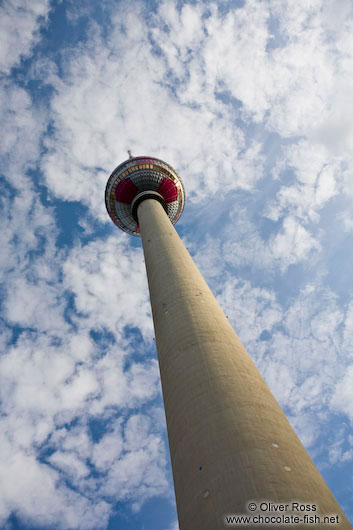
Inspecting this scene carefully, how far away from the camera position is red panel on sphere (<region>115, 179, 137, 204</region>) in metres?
39.8

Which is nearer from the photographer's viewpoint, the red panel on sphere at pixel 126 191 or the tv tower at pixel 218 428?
the tv tower at pixel 218 428

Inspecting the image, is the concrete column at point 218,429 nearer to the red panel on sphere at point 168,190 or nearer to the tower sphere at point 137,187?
the tower sphere at point 137,187

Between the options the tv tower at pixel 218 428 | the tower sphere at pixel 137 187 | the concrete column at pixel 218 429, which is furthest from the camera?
the tower sphere at pixel 137 187

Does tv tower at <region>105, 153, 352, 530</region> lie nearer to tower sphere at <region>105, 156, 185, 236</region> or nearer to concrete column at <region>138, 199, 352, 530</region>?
concrete column at <region>138, 199, 352, 530</region>

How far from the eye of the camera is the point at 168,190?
137 feet

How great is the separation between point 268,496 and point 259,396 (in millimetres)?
4183

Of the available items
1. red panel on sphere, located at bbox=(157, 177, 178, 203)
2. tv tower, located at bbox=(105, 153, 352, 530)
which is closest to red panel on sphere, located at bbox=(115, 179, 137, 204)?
red panel on sphere, located at bbox=(157, 177, 178, 203)

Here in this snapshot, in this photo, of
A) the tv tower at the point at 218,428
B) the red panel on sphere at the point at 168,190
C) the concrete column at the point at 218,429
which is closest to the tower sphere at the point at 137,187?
the red panel on sphere at the point at 168,190

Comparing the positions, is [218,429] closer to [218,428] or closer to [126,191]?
[218,428]

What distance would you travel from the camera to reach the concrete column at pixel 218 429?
9352 mm

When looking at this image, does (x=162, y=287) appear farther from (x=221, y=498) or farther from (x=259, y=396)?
(x=221, y=498)

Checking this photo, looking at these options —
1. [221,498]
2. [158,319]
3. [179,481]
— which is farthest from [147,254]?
[221,498]

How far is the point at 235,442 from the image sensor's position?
10672mm

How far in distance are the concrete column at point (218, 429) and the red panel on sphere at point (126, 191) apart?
23380mm
